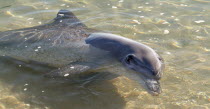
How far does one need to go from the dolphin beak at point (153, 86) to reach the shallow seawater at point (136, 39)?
0.36m

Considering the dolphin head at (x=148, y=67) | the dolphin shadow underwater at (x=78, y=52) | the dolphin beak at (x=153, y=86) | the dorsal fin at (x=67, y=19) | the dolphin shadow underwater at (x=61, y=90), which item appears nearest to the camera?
the dolphin beak at (x=153, y=86)

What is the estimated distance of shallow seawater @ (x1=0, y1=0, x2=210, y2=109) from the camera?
4.56m

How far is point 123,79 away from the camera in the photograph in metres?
5.29

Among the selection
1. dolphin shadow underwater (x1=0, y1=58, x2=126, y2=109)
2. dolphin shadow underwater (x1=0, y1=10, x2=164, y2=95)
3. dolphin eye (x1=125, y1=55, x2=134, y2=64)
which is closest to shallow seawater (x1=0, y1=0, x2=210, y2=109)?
dolphin shadow underwater (x1=0, y1=58, x2=126, y2=109)

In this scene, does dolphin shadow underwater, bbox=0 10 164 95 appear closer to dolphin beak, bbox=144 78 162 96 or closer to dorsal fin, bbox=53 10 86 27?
dolphin beak, bbox=144 78 162 96

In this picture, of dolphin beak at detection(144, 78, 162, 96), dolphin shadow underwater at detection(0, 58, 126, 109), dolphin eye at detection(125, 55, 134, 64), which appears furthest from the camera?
dolphin eye at detection(125, 55, 134, 64)

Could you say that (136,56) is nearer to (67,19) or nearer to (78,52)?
(78,52)

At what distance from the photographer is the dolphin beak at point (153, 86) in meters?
4.18

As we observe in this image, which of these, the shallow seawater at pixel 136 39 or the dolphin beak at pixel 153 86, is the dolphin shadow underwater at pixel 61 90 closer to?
the shallow seawater at pixel 136 39

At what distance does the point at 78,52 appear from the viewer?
5.52 m

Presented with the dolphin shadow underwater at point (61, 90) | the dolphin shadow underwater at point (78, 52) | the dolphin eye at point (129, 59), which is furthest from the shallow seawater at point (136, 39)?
the dolphin eye at point (129, 59)

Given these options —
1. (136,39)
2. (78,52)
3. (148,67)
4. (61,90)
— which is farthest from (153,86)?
(136,39)

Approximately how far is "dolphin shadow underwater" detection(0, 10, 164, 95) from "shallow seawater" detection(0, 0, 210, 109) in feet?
1.13

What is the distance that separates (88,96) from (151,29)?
11.7 ft
